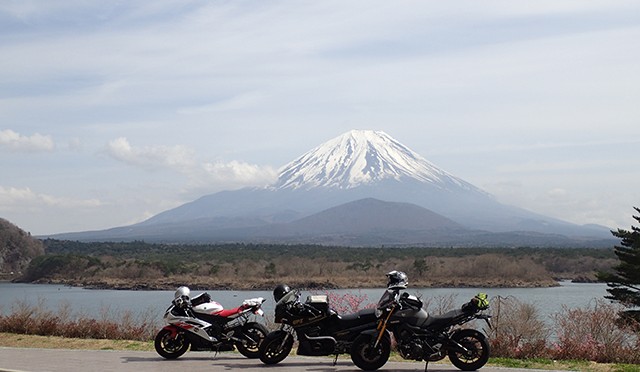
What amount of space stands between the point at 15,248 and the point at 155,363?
321ft

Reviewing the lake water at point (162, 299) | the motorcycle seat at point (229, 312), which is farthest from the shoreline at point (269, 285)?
the motorcycle seat at point (229, 312)

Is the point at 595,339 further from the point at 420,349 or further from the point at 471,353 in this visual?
the point at 420,349

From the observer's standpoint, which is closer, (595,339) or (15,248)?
(595,339)

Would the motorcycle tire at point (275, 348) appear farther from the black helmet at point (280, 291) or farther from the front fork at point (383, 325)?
the front fork at point (383, 325)

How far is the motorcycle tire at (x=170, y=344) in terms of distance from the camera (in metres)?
13.3

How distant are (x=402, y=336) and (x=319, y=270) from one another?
72780mm

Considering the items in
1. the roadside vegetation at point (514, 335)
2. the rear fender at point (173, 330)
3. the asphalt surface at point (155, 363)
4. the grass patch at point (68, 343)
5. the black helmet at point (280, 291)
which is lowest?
the grass patch at point (68, 343)

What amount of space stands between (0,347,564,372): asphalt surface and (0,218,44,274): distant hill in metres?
91.3

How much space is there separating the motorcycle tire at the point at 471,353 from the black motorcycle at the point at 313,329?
49.3 inches

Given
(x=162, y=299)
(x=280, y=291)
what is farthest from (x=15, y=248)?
(x=280, y=291)

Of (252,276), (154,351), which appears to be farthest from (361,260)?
(154,351)

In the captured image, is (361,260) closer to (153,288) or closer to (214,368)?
(153,288)

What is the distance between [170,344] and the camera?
13.4 metres

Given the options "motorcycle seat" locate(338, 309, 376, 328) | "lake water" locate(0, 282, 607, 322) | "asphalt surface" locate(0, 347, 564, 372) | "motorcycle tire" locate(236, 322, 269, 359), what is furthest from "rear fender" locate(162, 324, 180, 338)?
"lake water" locate(0, 282, 607, 322)
